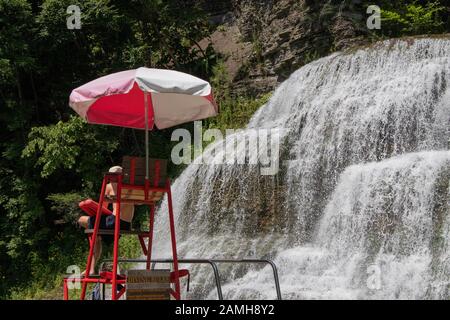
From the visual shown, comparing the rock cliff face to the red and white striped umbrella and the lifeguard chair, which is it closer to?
the red and white striped umbrella

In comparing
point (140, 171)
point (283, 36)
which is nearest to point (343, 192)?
point (140, 171)

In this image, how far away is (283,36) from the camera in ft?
67.9

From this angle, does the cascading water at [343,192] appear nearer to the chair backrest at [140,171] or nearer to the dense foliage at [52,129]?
the chair backrest at [140,171]

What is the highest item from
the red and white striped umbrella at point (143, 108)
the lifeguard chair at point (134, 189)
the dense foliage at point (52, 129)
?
the red and white striped umbrella at point (143, 108)

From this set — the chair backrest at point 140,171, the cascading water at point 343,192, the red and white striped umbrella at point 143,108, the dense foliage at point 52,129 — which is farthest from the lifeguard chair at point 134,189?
the dense foliage at point 52,129

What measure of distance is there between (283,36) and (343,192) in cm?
1019

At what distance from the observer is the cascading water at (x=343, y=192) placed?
955cm

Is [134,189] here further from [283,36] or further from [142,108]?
[283,36]

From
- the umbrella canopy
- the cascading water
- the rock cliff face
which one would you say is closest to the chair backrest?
the umbrella canopy

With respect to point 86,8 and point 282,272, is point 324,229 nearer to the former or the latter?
point 282,272

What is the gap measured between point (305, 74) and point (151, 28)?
22.5 ft

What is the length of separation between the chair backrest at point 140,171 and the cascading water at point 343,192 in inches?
145
